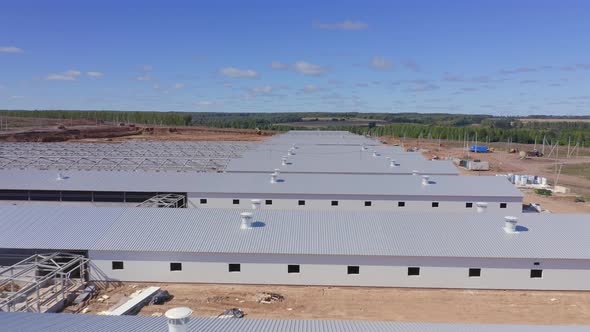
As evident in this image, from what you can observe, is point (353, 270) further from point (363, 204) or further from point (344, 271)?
point (363, 204)

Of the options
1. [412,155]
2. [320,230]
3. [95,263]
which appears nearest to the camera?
[95,263]

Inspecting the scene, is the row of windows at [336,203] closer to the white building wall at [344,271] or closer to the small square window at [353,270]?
the small square window at [353,270]

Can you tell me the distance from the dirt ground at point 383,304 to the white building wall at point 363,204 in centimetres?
1492

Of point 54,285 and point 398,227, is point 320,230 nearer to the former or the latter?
point 398,227

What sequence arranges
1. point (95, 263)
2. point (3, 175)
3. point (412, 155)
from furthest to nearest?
point (412, 155) < point (3, 175) < point (95, 263)

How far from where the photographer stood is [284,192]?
40406 millimetres

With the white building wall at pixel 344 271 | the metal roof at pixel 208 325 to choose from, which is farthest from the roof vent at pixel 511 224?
the metal roof at pixel 208 325

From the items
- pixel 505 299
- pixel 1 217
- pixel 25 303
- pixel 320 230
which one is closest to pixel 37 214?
pixel 1 217

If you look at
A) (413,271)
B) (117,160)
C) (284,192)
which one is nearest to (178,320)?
(413,271)

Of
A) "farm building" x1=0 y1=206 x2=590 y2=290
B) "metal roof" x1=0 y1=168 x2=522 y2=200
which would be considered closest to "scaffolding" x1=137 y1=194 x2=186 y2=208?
"metal roof" x1=0 y1=168 x2=522 y2=200

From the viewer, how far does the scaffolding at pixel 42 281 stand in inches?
846

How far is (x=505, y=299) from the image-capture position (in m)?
24.6

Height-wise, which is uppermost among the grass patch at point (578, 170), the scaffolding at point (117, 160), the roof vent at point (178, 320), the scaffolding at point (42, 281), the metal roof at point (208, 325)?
the scaffolding at point (117, 160)

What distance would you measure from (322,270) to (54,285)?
1409 centimetres
